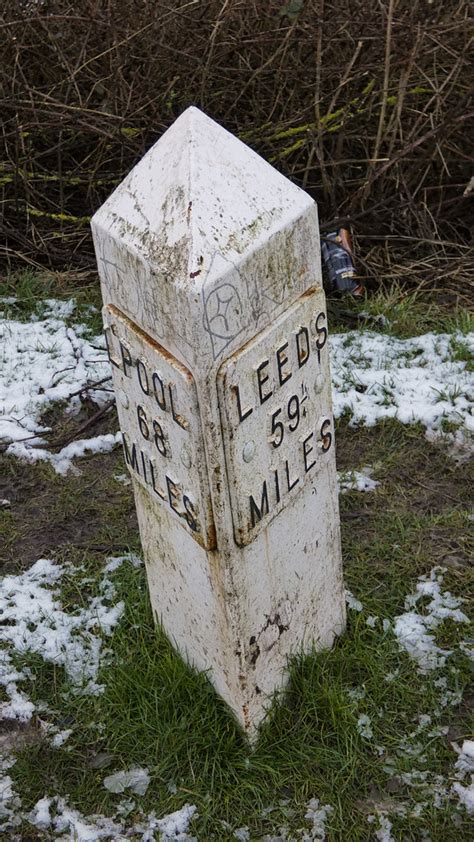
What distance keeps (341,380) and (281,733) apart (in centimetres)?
160

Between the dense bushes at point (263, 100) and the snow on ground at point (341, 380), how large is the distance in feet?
1.96

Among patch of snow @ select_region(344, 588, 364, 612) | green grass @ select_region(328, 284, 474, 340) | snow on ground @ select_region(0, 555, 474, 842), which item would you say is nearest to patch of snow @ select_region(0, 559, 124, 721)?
snow on ground @ select_region(0, 555, 474, 842)

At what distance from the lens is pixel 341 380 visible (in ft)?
12.5

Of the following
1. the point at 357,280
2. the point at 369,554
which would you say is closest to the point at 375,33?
the point at 357,280

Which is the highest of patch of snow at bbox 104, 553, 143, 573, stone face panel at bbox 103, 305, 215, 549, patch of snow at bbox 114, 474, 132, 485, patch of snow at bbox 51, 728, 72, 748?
stone face panel at bbox 103, 305, 215, 549

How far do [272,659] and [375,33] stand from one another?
2.98 m

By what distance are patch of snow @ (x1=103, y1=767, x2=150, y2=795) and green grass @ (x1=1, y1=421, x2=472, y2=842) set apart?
0.06ft

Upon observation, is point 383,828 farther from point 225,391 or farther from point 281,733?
point 225,391

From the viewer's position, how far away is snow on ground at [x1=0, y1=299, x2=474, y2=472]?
3.61 metres

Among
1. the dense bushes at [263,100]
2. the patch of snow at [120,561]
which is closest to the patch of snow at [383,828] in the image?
the patch of snow at [120,561]

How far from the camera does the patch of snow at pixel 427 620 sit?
2.73 m

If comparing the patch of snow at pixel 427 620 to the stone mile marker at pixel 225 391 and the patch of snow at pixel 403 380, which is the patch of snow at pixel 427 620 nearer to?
the stone mile marker at pixel 225 391

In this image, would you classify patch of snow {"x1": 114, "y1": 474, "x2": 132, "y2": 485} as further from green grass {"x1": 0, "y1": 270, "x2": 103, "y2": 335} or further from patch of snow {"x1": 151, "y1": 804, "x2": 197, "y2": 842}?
patch of snow {"x1": 151, "y1": 804, "x2": 197, "y2": 842}

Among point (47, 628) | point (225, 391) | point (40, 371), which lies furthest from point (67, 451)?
point (225, 391)
